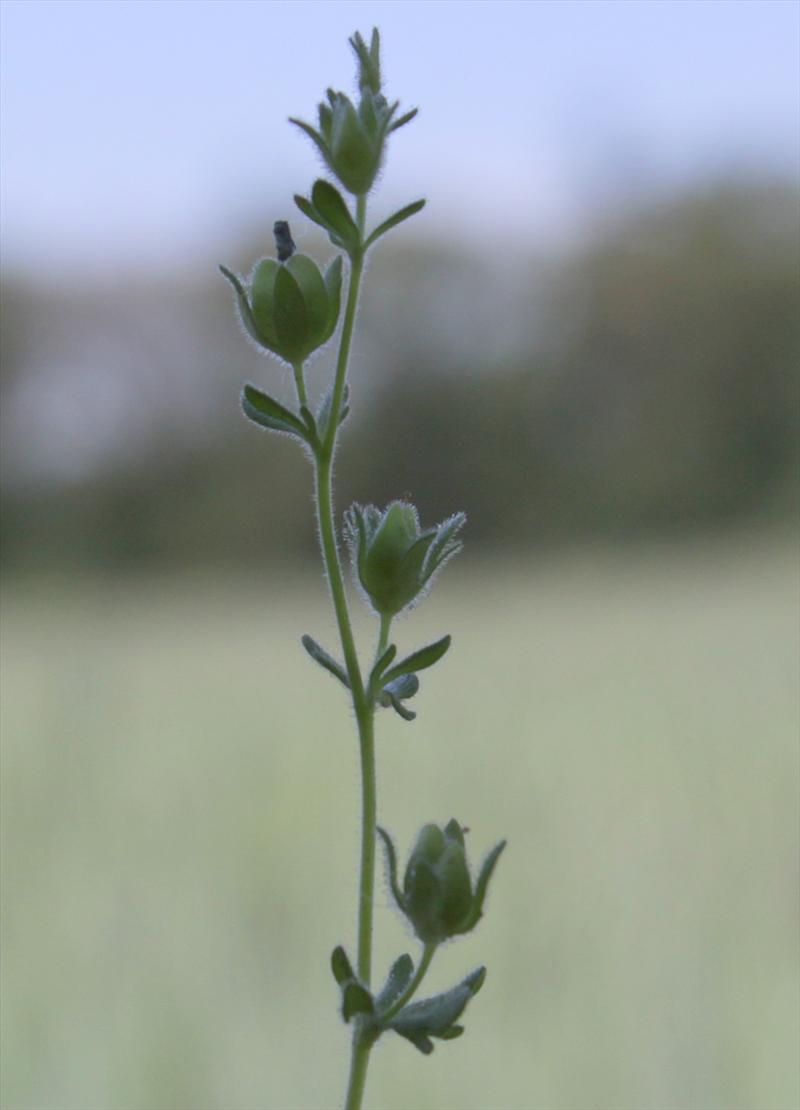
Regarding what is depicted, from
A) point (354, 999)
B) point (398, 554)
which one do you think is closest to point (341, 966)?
point (354, 999)

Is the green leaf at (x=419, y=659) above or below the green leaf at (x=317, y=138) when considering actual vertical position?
below

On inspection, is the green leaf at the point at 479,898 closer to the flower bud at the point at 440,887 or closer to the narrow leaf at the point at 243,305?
the flower bud at the point at 440,887

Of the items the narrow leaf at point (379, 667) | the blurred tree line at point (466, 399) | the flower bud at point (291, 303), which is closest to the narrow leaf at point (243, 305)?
the flower bud at point (291, 303)

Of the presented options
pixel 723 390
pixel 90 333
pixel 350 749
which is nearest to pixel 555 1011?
pixel 350 749

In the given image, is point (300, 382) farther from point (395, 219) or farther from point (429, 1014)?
point (429, 1014)

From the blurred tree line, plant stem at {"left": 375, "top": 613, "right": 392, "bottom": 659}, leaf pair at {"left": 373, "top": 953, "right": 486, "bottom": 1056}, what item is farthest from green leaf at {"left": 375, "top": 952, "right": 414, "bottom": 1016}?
the blurred tree line
